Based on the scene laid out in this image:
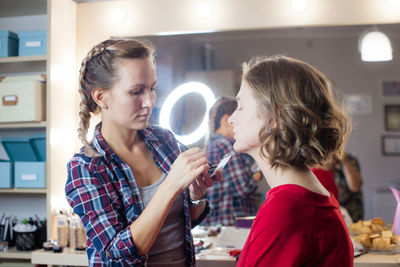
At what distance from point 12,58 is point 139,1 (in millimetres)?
730

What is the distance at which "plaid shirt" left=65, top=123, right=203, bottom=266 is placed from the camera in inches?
43.2

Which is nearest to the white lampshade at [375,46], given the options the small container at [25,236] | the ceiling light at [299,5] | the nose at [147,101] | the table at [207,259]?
the ceiling light at [299,5]

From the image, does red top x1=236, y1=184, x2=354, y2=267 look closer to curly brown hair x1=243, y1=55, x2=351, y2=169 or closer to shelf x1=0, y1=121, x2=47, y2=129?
curly brown hair x1=243, y1=55, x2=351, y2=169

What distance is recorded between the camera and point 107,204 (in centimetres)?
113

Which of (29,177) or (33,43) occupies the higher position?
(33,43)

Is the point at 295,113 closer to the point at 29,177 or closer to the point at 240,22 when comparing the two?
the point at 240,22

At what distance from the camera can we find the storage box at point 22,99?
2.09 meters

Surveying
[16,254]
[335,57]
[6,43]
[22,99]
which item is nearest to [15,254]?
[16,254]

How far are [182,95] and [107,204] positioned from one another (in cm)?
127

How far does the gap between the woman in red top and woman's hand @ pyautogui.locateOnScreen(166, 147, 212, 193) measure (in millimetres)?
105

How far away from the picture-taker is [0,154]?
96.3 inches

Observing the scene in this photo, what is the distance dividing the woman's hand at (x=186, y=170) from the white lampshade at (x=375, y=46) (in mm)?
1577

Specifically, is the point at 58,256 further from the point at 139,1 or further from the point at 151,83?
the point at 139,1

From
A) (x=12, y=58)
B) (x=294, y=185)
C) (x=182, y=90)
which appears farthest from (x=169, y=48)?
(x=294, y=185)
